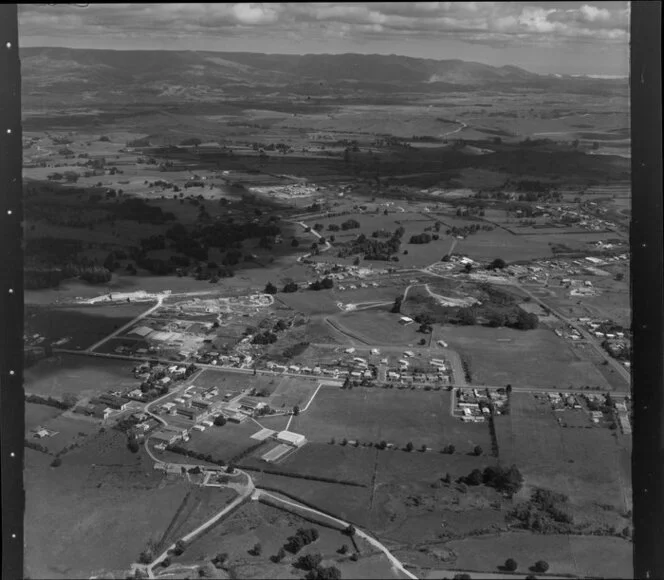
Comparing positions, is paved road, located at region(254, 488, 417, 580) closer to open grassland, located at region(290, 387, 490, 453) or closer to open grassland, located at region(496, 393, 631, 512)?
open grassland, located at region(290, 387, 490, 453)

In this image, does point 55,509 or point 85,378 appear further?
point 85,378

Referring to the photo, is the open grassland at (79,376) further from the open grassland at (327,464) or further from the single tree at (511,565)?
the single tree at (511,565)

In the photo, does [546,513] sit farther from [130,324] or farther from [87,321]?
[87,321]

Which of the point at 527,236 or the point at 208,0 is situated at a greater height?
the point at 208,0

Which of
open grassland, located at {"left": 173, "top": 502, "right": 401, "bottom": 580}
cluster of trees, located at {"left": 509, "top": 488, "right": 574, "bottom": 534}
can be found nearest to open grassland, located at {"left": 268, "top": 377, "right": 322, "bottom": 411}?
open grassland, located at {"left": 173, "top": 502, "right": 401, "bottom": 580}

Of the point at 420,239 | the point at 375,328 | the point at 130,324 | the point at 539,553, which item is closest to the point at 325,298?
the point at 375,328

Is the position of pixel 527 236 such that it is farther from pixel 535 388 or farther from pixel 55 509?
pixel 55 509

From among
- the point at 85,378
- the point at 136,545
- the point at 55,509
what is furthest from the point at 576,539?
the point at 85,378
